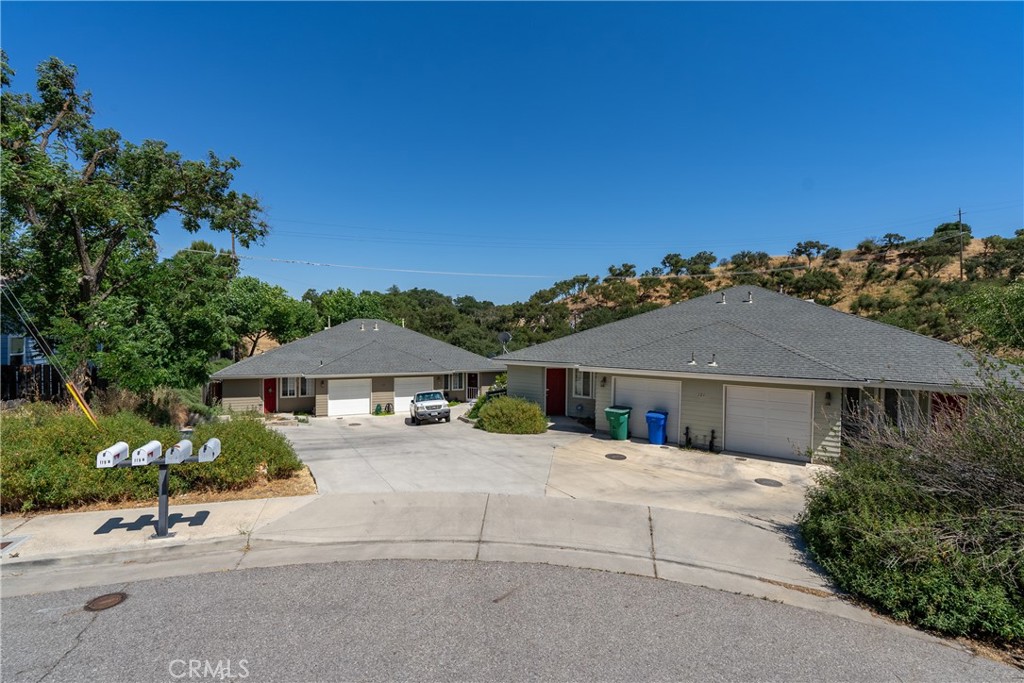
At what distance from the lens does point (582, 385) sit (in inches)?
779

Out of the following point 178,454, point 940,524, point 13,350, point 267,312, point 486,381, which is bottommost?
point 940,524

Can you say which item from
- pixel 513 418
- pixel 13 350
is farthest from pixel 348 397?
pixel 13 350

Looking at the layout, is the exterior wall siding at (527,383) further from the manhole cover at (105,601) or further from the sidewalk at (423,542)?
the manhole cover at (105,601)

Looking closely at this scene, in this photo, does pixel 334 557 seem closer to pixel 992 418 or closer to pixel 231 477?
pixel 231 477

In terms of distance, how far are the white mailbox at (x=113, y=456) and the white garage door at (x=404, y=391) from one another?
1867cm

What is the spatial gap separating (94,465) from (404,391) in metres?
17.7

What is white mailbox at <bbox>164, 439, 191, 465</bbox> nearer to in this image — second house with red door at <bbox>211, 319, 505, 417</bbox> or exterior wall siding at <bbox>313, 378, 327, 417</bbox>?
second house with red door at <bbox>211, 319, 505, 417</bbox>

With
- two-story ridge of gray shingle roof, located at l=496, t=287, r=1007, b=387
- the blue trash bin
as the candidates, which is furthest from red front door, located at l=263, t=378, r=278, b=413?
the blue trash bin

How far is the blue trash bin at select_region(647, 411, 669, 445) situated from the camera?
14.2 m

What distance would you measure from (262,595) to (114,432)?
540cm

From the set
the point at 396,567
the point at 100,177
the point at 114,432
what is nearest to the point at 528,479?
the point at 396,567

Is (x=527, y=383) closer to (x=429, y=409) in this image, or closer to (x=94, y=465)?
(x=429, y=409)

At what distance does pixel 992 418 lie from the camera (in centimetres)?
576

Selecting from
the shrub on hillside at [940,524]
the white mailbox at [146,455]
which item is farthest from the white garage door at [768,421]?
the white mailbox at [146,455]
